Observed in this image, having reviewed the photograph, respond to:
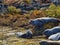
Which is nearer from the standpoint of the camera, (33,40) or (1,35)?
(33,40)

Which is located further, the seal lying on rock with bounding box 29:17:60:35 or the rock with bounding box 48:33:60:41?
the seal lying on rock with bounding box 29:17:60:35

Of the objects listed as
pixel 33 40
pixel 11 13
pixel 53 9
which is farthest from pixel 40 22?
pixel 11 13

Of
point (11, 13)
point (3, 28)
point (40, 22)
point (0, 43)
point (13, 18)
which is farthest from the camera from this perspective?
point (11, 13)

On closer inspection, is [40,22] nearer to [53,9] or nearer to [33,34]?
[33,34]

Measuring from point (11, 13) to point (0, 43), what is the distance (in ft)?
47.6

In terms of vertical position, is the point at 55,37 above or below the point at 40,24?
below

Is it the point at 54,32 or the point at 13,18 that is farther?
the point at 13,18

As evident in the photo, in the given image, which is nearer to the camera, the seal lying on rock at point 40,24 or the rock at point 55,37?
the rock at point 55,37

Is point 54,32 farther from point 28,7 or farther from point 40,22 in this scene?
point 28,7

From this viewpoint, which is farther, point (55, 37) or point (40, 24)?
point (40, 24)

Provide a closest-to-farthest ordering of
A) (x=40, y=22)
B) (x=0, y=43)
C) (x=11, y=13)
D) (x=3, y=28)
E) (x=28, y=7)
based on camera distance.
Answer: (x=0, y=43) → (x=40, y=22) → (x=3, y=28) → (x=11, y=13) → (x=28, y=7)

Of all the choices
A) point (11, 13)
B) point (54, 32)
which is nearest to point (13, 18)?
point (11, 13)

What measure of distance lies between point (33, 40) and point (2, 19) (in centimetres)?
1079

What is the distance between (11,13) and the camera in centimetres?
3841
